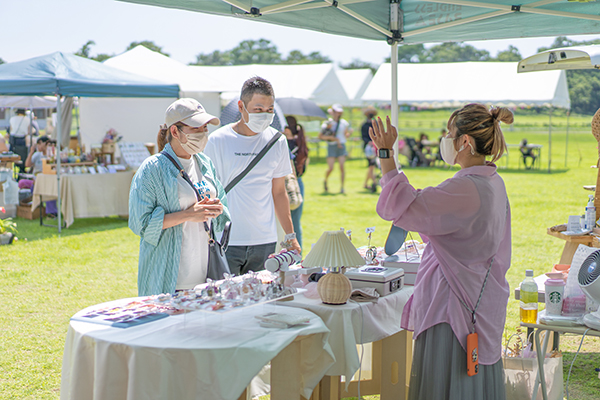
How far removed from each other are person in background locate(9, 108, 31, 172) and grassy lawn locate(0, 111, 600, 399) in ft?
15.9

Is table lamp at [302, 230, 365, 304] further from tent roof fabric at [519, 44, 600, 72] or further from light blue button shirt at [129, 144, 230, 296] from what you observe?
tent roof fabric at [519, 44, 600, 72]

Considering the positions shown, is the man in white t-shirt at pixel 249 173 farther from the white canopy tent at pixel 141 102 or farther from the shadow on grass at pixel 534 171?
the shadow on grass at pixel 534 171

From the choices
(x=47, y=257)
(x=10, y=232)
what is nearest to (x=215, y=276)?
(x=47, y=257)

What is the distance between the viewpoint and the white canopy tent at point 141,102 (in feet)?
39.0

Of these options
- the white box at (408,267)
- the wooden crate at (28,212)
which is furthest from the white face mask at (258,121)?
the wooden crate at (28,212)

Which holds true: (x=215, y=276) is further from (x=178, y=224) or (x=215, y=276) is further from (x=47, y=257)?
(x=47, y=257)

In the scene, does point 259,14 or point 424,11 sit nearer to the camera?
point 259,14

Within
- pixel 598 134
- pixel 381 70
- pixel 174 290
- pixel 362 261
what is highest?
pixel 381 70

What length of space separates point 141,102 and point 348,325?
39.4ft

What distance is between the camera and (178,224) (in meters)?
2.54

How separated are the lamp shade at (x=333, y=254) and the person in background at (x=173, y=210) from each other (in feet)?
1.78

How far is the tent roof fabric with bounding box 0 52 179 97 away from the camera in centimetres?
731

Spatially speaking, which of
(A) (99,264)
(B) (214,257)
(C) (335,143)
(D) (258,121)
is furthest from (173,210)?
(C) (335,143)

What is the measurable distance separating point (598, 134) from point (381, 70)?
1249 cm
